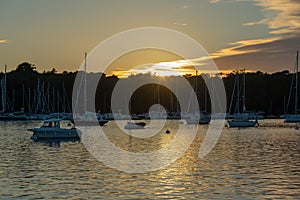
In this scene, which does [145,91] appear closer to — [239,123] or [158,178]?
[239,123]

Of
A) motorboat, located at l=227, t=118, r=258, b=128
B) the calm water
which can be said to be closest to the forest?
motorboat, located at l=227, t=118, r=258, b=128

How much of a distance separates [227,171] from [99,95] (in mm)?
144351

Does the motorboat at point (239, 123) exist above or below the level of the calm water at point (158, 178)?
above

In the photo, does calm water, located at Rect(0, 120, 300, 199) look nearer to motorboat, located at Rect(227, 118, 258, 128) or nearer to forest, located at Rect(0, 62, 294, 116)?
motorboat, located at Rect(227, 118, 258, 128)

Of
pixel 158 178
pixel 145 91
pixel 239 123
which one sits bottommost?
pixel 158 178

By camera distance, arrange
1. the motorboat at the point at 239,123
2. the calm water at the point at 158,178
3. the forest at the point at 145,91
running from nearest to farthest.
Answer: the calm water at the point at 158,178
the motorboat at the point at 239,123
the forest at the point at 145,91

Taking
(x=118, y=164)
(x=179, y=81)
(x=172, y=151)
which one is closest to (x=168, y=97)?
(x=179, y=81)

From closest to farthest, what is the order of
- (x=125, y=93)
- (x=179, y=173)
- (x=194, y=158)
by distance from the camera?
(x=179, y=173)
(x=194, y=158)
(x=125, y=93)

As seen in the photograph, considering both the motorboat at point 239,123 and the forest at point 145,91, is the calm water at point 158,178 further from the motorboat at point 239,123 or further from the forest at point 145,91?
the forest at point 145,91

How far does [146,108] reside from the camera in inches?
7254

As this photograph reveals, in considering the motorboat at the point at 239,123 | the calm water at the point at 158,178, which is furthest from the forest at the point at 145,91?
the calm water at the point at 158,178

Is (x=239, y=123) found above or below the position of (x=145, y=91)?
below

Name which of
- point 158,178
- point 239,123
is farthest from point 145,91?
point 158,178

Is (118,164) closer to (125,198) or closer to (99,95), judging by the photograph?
(125,198)
